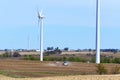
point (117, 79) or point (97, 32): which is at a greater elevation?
point (97, 32)

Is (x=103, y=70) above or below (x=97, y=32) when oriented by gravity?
below

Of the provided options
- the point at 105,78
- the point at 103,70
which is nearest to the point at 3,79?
the point at 105,78

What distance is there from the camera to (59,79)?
45125 mm

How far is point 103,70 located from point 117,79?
19791 mm

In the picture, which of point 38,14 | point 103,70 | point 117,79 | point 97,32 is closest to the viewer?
point 117,79

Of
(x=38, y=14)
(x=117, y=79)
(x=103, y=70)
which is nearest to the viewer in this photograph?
(x=117, y=79)

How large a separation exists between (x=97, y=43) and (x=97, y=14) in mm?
4630

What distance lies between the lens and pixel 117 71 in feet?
214

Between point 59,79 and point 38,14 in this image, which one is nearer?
point 59,79

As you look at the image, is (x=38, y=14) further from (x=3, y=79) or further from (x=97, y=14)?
(x=3, y=79)

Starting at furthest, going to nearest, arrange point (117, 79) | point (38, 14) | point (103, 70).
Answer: point (38, 14) → point (103, 70) → point (117, 79)

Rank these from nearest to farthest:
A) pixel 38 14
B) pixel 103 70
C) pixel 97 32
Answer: pixel 103 70 → pixel 97 32 → pixel 38 14

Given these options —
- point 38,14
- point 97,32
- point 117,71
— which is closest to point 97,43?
point 97,32

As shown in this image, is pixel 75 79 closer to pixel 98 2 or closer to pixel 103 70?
pixel 103 70
